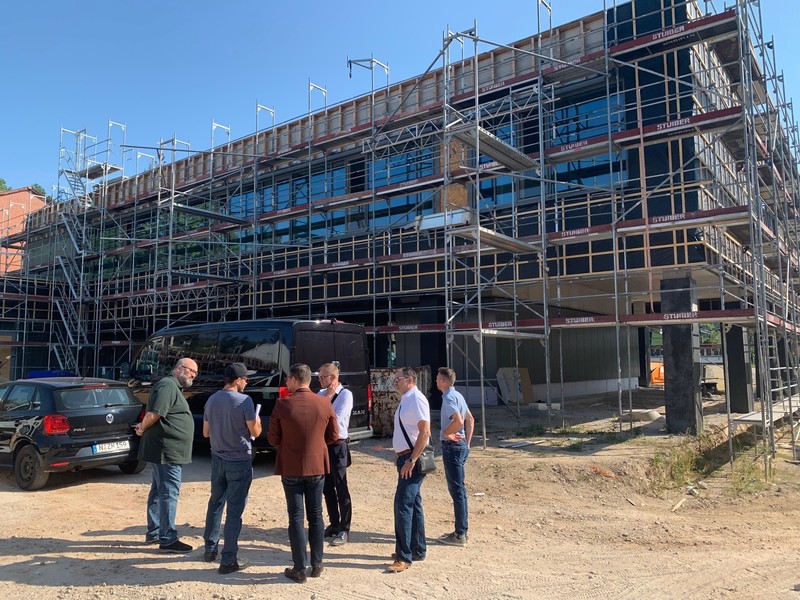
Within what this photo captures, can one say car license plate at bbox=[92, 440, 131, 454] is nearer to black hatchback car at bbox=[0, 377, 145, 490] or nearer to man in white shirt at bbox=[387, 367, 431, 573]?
black hatchback car at bbox=[0, 377, 145, 490]

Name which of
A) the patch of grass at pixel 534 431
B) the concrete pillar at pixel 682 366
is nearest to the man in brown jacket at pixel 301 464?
the patch of grass at pixel 534 431

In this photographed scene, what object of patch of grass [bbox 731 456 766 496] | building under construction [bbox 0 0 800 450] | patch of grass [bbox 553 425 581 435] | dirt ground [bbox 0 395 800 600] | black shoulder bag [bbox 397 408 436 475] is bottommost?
patch of grass [bbox 731 456 766 496]

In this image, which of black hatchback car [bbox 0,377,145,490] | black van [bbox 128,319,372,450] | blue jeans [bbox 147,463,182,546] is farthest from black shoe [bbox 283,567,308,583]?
black hatchback car [bbox 0,377,145,490]

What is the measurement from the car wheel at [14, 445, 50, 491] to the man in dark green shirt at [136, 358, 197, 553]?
3.14 m

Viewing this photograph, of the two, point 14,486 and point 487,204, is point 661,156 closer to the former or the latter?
point 487,204

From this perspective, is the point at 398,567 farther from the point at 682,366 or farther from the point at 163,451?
the point at 682,366

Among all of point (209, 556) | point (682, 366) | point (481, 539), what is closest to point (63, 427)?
point (209, 556)

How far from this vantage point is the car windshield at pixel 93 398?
26.9 ft

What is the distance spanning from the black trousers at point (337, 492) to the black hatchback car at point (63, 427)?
3895mm

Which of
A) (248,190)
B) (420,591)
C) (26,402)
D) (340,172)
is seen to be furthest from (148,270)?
(420,591)

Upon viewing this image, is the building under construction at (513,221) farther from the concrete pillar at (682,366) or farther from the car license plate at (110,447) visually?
the car license plate at (110,447)

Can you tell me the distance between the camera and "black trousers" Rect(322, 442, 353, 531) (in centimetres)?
594

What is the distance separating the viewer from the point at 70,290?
27.6 metres

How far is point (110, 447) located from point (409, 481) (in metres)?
5.01
